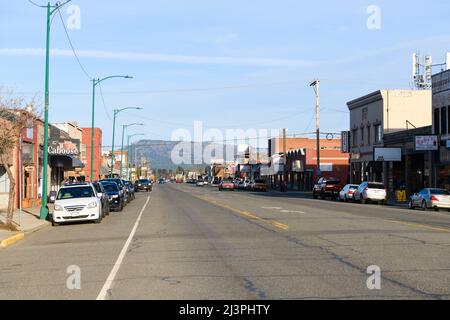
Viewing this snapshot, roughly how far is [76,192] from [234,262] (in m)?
15.9

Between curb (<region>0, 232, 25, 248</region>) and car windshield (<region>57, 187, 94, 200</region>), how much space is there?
5766 millimetres

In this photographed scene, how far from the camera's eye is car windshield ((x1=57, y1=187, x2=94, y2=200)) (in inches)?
1101

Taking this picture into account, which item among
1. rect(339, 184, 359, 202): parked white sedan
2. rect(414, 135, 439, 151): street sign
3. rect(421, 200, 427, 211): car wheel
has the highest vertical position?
rect(414, 135, 439, 151): street sign

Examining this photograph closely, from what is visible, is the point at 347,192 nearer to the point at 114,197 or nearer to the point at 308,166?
the point at 114,197

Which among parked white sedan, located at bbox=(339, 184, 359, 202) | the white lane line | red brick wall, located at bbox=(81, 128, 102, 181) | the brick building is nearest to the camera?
the white lane line

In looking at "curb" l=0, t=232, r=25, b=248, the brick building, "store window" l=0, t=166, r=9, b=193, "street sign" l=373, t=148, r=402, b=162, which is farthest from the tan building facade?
"curb" l=0, t=232, r=25, b=248

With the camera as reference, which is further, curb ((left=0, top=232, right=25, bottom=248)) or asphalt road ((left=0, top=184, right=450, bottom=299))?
curb ((left=0, top=232, right=25, bottom=248))

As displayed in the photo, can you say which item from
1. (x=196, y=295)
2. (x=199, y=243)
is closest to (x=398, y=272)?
(x=196, y=295)

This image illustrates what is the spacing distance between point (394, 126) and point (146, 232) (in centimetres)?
4435

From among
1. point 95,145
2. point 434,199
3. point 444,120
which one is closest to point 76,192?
point 434,199

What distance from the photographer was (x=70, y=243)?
757 inches

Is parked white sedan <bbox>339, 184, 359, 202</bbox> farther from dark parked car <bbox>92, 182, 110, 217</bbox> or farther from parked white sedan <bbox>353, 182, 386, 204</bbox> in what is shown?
dark parked car <bbox>92, 182, 110, 217</bbox>
